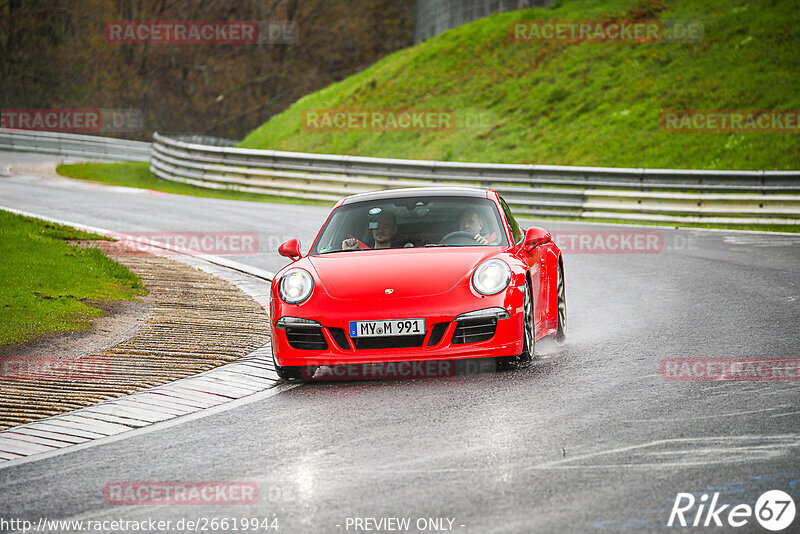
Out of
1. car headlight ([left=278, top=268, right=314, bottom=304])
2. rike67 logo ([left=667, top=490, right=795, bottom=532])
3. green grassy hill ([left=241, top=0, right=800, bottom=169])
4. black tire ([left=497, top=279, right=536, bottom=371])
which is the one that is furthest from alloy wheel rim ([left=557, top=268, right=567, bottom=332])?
green grassy hill ([left=241, top=0, right=800, bottom=169])

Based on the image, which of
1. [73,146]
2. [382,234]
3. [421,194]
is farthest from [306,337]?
[73,146]

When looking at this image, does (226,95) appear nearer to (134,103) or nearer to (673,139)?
(134,103)

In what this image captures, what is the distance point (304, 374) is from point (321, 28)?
172 ft

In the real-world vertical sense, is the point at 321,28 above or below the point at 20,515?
above

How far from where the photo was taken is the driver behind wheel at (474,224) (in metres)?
8.39

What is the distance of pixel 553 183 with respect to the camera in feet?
69.3

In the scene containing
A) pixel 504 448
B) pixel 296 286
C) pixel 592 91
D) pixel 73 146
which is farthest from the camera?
pixel 73 146

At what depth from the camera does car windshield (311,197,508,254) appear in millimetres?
8422

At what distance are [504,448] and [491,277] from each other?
2.18 meters

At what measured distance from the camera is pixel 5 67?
52.4 m

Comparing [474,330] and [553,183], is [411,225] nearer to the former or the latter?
[474,330]

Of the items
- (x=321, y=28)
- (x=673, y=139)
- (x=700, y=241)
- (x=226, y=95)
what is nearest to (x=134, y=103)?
(x=226, y=95)

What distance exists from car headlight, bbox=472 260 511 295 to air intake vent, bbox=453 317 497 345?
23cm

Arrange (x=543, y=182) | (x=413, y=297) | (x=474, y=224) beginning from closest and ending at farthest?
(x=413, y=297)
(x=474, y=224)
(x=543, y=182)
